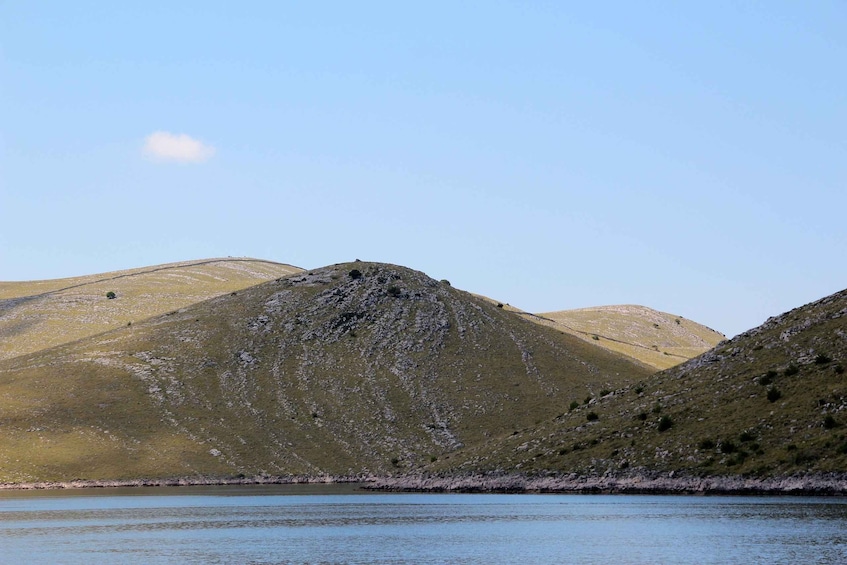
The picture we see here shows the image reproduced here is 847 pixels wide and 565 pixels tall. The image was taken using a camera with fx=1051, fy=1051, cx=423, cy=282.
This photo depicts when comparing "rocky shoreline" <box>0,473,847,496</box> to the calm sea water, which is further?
"rocky shoreline" <box>0,473,847,496</box>

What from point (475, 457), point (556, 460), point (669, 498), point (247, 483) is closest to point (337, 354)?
point (247, 483)

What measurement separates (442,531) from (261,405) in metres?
106

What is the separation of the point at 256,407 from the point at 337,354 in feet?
81.3

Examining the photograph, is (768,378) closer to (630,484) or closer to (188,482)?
(630,484)

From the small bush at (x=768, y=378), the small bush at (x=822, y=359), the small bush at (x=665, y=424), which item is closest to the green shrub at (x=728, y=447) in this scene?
the small bush at (x=665, y=424)

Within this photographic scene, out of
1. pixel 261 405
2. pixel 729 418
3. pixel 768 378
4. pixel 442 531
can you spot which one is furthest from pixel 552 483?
pixel 261 405

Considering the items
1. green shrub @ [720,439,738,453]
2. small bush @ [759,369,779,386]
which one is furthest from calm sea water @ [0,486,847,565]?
small bush @ [759,369,779,386]

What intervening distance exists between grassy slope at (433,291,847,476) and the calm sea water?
5.23 metres

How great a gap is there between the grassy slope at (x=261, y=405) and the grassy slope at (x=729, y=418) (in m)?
33.4

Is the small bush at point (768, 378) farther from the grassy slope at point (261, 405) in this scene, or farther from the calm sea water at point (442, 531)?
the grassy slope at point (261, 405)

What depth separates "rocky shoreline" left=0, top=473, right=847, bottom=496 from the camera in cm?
8562

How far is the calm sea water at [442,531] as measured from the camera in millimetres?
59719

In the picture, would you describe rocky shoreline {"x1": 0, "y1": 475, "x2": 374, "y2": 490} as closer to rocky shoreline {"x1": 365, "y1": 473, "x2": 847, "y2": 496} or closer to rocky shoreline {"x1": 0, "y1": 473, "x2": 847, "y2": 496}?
rocky shoreline {"x1": 0, "y1": 473, "x2": 847, "y2": 496}

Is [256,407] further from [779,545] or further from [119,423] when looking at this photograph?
[779,545]
